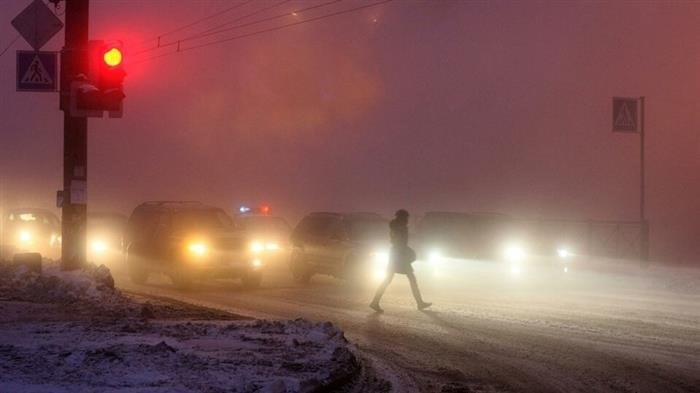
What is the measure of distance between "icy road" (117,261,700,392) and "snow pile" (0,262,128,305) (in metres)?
2.18

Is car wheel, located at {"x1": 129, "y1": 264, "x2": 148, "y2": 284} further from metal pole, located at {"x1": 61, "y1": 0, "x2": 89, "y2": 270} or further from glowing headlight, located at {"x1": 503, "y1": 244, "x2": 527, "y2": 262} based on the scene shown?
glowing headlight, located at {"x1": 503, "y1": 244, "x2": 527, "y2": 262}

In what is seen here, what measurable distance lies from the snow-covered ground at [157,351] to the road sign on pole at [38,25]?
251 inches

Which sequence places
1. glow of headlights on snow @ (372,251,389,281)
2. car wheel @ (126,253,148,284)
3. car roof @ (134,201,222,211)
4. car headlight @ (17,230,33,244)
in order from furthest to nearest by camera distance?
car headlight @ (17,230,33,244) → car wheel @ (126,253,148,284) → glow of headlights on snow @ (372,251,389,281) → car roof @ (134,201,222,211)

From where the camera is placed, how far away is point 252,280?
2448 cm

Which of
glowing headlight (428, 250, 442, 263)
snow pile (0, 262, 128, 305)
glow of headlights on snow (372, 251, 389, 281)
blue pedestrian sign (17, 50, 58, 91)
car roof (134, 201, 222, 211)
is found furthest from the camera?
glowing headlight (428, 250, 442, 263)

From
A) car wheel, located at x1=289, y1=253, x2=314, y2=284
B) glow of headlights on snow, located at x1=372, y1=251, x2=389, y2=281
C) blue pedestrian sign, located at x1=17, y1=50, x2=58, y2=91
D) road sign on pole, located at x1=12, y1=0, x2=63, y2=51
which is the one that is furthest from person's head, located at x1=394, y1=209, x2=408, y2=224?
road sign on pole, located at x1=12, y1=0, x2=63, y2=51

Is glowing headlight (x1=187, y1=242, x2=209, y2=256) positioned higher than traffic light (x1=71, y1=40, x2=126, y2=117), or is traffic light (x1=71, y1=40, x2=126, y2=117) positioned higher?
traffic light (x1=71, y1=40, x2=126, y2=117)

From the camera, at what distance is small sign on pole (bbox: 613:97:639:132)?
101 feet

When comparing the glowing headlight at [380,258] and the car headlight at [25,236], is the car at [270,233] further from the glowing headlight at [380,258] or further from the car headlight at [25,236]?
the car headlight at [25,236]

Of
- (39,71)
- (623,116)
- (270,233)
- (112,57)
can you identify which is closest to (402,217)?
(112,57)

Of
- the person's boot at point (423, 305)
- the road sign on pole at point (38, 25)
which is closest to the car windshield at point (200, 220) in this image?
the road sign on pole at point (38, 25)

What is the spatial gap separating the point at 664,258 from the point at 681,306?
24393 millimetres

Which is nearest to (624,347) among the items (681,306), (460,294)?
(681,306)

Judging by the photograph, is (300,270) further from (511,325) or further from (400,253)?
(511,325)
